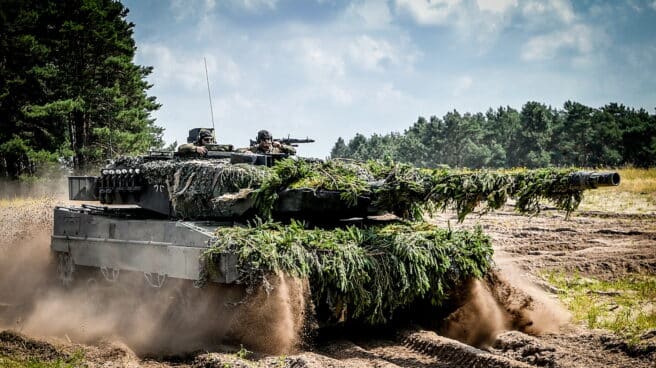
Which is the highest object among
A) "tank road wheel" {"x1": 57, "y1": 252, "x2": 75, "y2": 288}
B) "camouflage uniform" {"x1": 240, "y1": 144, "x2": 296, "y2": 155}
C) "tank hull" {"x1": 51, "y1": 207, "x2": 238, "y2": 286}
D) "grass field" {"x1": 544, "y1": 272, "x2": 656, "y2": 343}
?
"camouflage uniform" {"x1": 240, "y1": 144, "x2": 296, "y2": 155}

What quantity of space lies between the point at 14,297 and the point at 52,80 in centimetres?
1453

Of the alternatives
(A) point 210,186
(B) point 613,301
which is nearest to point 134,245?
(A) point 210,186

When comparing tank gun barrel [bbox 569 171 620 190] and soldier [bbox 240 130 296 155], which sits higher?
soldier [bbox 240 130 296 155]

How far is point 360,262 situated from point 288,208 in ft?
4.15

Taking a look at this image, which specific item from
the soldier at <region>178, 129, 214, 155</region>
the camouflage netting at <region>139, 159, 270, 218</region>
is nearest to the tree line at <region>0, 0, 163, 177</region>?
the soldier at <region>178, 129, 214, 155</region>

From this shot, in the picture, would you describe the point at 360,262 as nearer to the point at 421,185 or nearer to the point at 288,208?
the point at 421,185

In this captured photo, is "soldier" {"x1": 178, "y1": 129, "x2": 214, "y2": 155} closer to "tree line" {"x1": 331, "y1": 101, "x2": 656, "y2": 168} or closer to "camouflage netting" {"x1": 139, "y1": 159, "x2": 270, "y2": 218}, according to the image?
"camouflage netting" {"x1": 139, "y1": 159, "x2": 270, "y2": 218}

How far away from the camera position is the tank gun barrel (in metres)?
6.00

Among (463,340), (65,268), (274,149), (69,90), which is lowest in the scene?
(463,340)

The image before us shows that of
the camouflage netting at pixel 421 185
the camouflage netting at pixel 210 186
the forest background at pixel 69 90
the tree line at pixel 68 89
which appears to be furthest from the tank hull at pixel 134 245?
the tree line at pixel 68 89

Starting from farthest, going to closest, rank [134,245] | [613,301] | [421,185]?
1. [613,301]
2. [134,245]
3. [421,185]

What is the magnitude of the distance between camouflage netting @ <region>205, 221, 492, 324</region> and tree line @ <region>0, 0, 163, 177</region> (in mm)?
15943

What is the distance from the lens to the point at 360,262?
7.18 m

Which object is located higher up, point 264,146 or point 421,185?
point 264,146
